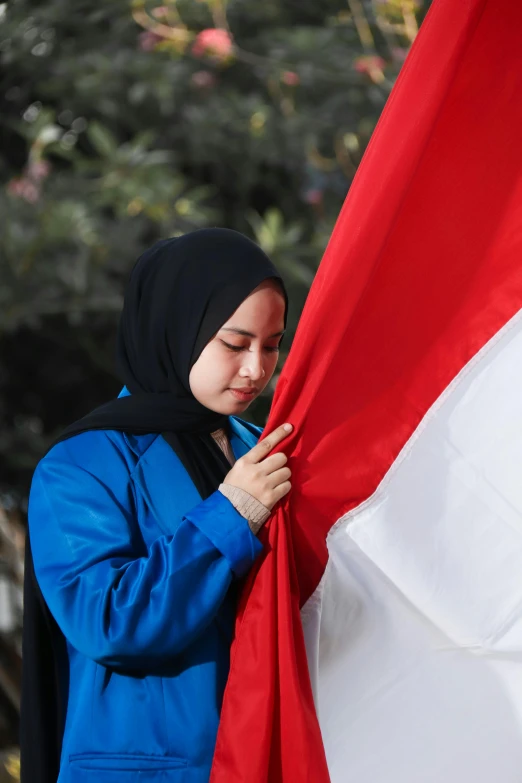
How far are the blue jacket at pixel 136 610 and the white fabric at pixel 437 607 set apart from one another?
0.18m

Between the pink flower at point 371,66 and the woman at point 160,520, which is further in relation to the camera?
the pink flower at point 371,66

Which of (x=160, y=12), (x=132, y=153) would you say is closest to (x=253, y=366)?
(x=132, y=153)

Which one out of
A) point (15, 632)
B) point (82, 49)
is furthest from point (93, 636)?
point (82, 49)

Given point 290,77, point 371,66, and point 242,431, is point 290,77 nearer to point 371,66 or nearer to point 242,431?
point 371,66

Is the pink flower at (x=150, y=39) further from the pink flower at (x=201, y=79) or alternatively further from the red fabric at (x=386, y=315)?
the red fabric at (x=386, y=315)

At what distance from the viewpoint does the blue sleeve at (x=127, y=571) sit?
1.38m

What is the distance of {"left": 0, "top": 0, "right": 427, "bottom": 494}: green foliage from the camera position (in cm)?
370

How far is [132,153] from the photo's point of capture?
3.82 meters

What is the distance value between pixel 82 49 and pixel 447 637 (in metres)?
3.43

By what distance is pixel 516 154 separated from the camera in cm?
159

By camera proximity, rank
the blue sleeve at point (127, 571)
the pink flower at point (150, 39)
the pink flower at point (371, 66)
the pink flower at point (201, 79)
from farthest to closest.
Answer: the pink flower at point (201, 79) < the pink flower at point (150, 39) < the pink flower at point (371, 66) < the blue sleeve at point (127, 571)

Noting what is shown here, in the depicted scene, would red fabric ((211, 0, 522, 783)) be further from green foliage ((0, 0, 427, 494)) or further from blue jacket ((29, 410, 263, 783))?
green foliage ((0, 0, 427, 494))

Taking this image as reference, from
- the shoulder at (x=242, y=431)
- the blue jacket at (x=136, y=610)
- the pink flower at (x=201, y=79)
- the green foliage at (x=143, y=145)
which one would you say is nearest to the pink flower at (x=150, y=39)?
the green foliage at (x=143, y=145)

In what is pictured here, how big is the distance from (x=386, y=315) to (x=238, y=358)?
0.24m
